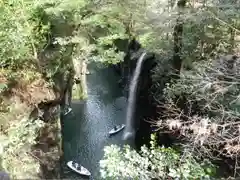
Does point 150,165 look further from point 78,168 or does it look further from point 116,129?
point 116,129

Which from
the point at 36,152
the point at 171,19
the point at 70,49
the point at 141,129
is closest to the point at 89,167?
the point at 141,129

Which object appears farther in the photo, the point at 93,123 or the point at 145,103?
the point at 93,123

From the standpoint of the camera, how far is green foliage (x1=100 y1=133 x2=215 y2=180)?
5.00 metres

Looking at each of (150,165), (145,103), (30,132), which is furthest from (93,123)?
(150,165)

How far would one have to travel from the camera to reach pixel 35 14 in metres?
10.5

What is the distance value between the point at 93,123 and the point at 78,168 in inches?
193

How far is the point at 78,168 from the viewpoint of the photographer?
12789 mm

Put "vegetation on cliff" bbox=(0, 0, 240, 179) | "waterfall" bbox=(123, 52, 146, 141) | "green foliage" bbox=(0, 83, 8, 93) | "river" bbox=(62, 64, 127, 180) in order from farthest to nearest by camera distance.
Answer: "waterfall" bbox=(123, 52, 146, 141) → "river" bbox=(62, 64, 127, 180) → "green foliage" bbox=(0, 83, 8, 93) → "vegetation on cliff" bbox=(0, 0, 240, 179)

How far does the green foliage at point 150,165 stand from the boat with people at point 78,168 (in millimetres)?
7623

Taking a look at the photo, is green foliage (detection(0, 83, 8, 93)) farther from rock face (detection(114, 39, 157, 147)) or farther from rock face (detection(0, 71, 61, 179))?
rock face (detection(114, 39, 157, 147))

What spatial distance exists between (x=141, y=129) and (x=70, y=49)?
5397 mm

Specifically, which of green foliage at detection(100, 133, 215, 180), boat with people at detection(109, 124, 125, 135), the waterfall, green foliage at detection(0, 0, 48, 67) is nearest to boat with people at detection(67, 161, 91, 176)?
boat with people at detection(109, 124, 125, 135)

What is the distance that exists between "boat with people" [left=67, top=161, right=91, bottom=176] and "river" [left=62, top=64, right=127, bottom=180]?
196mm

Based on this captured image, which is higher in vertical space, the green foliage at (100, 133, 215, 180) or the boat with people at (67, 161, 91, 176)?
the green foliage at (100, 133, 215, 180)
